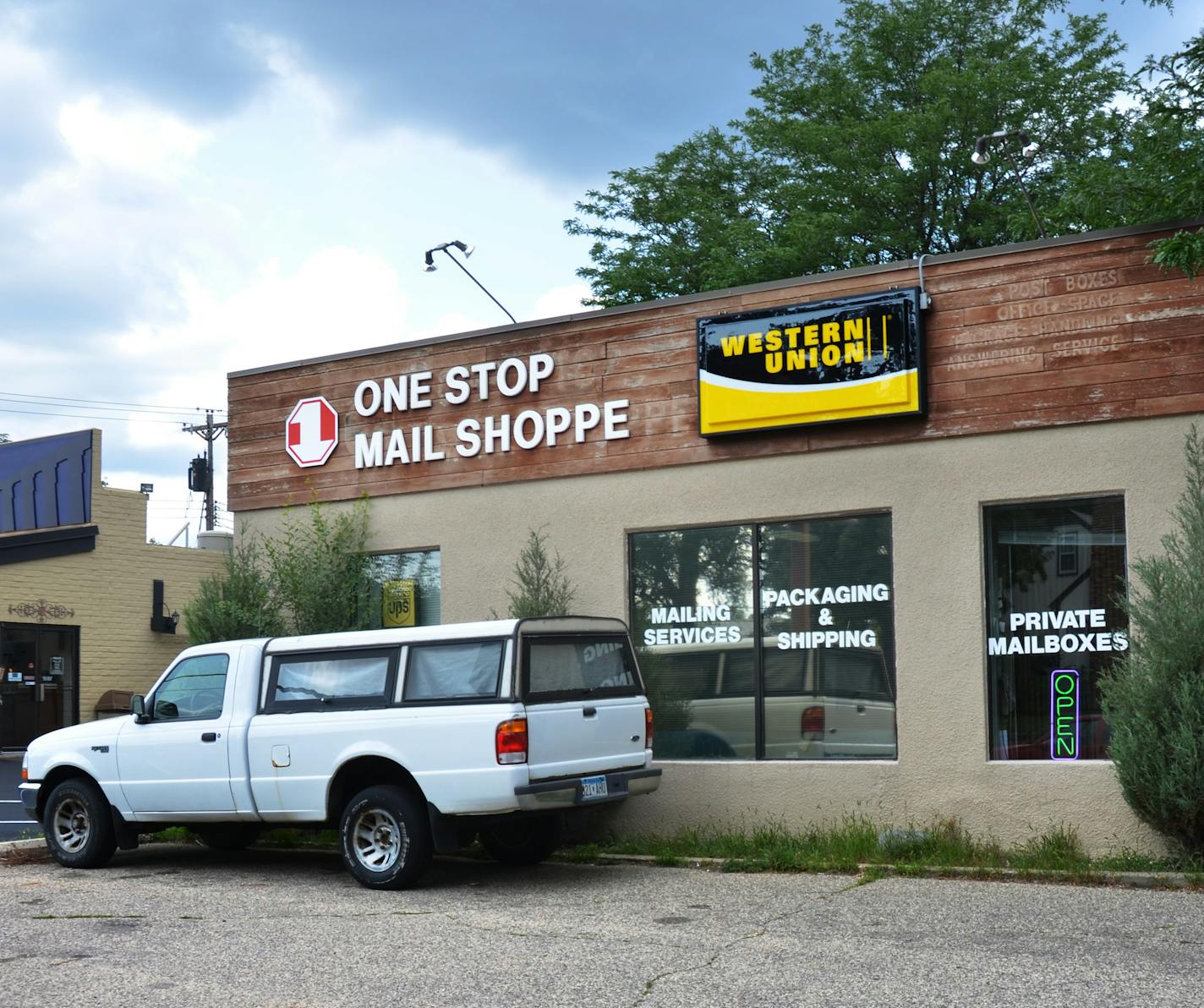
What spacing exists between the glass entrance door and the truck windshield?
16.7m

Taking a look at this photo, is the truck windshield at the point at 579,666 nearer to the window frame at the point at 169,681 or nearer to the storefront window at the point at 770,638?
the storefront window at the point at 770,638

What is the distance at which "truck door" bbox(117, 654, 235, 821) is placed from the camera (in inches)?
447

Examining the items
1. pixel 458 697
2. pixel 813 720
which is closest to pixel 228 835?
pixel 458 697

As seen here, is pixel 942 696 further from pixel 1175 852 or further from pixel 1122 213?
pixel 1122 213

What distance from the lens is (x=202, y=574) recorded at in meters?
28.1

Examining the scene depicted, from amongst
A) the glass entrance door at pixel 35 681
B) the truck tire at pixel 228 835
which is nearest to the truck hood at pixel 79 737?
the truck tire at pixel 228 835

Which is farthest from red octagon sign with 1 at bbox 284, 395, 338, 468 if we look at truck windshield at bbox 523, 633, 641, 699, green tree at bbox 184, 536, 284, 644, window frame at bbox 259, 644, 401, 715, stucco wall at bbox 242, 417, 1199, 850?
truck windshield at bbox 523, 633, 641, 699

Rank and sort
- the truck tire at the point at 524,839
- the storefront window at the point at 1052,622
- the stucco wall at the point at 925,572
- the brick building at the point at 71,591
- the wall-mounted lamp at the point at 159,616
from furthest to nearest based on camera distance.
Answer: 1. the wall-mounted lamp at the point at 159,616
2. the brick building at the point at 71,591
3. the truck tire at the point at 524,839
4. the storefront window at the point at 1052,622
5. the stucco wall at the point at 925,572

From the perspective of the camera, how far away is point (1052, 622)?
11398 mm

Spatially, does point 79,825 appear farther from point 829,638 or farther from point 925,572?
point 925,572

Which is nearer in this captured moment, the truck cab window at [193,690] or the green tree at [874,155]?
the truck cab window at [193,690]

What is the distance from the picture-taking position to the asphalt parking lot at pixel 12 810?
1497 cm

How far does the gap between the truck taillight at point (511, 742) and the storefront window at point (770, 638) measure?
10.3 ft

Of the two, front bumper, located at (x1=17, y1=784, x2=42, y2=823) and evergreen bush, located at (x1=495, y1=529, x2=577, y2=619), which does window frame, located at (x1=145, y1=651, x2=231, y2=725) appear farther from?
evergreen bush, located at (x1=495, y1=529, x2=577, y2=619)
